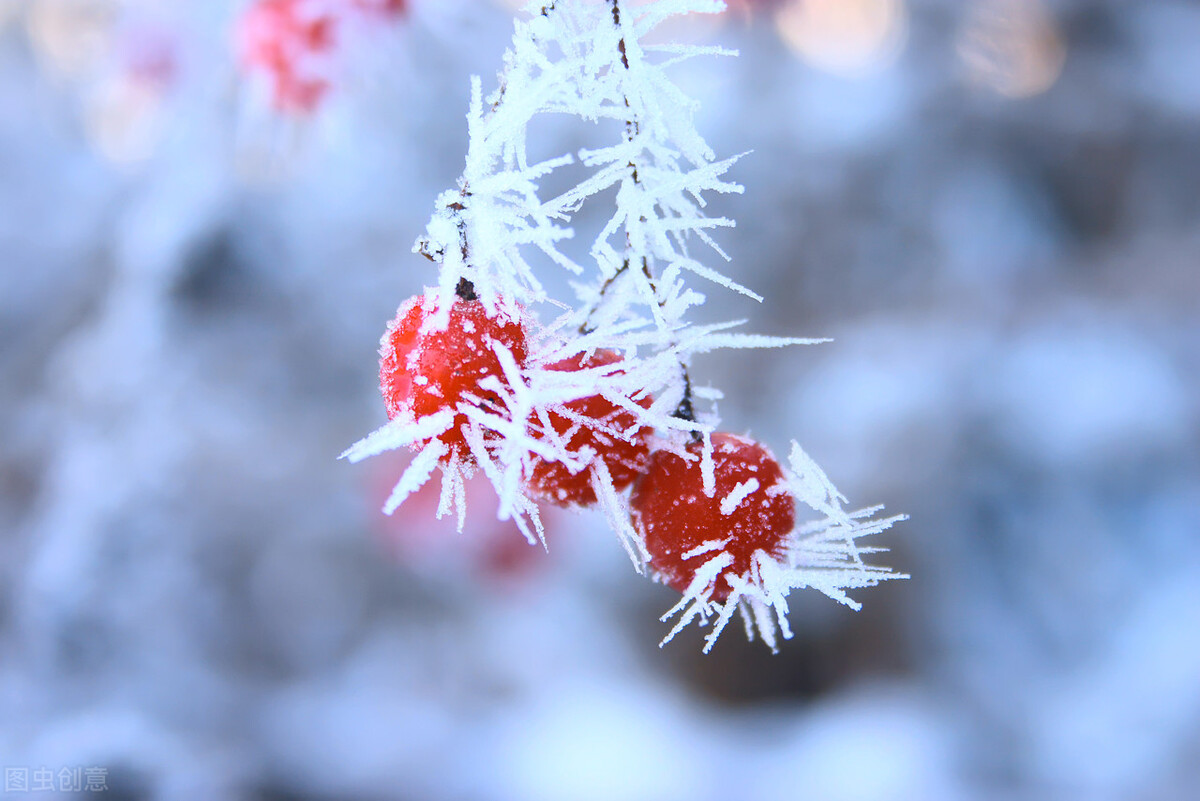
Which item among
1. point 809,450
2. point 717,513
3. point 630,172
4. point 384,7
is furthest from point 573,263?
point 809,450

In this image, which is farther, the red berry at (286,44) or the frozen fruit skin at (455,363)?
the red berry at (286,44)

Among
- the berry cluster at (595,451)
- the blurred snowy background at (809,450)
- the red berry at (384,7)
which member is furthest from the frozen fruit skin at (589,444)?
the blurred snowy background at (809,450)

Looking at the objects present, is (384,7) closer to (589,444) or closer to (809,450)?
(589,444)

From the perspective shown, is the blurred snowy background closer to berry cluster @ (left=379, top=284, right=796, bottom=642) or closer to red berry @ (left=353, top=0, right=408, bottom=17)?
red berry @ (left=353, top=0, right=408, bottom=17)

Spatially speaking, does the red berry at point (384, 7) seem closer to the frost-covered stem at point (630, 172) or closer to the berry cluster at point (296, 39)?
the berry cluster at point (296, 39)

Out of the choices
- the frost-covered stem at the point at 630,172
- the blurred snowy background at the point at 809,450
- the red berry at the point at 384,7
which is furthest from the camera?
the blurred snowy background at the point at 809,450

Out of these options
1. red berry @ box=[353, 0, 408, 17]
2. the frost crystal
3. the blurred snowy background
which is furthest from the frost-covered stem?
the blurred snowy background

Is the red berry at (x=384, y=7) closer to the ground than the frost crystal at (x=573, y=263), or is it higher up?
higher up

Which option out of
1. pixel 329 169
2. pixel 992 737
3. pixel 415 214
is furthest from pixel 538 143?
pixel 992 737
